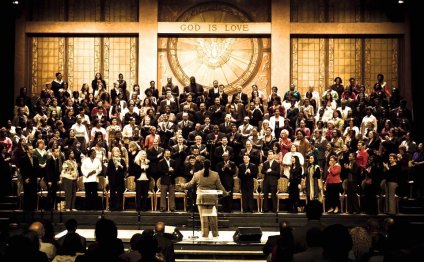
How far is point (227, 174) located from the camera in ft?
64.8

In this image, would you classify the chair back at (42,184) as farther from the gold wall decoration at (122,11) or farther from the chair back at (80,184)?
the gold wall decoration at (122,11)

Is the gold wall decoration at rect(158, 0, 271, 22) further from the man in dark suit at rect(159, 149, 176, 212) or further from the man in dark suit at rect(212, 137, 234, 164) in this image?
the man in dark suit at rect(159, 149, 176, 212)

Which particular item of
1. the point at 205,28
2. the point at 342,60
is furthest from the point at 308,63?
the point at 205,28

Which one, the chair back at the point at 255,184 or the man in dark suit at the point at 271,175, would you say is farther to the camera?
the chair back at the point at 255,184

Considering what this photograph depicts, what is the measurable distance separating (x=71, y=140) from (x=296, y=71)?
1003 cm

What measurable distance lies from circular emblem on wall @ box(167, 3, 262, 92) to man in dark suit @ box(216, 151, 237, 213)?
872 centimetres

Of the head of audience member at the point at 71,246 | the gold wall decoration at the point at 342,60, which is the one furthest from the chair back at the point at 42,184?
the head of audience member at the point at 71,246

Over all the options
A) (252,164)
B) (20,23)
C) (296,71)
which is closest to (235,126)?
(252,164)

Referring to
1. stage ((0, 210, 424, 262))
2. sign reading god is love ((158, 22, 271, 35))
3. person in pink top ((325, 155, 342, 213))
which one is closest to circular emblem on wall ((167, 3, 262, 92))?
sign reading god is love ((158, 22, 271, 35))

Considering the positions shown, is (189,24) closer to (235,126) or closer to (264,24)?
(264,24)

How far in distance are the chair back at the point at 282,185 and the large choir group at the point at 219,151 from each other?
0.09ft

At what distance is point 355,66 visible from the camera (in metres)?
28.4

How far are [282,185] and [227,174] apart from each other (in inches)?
61.5

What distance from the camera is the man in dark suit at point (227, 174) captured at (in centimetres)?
1970
